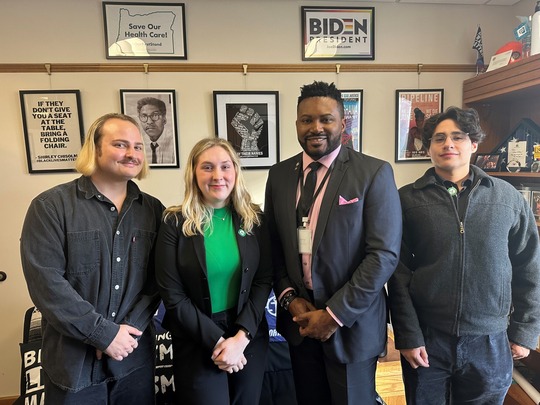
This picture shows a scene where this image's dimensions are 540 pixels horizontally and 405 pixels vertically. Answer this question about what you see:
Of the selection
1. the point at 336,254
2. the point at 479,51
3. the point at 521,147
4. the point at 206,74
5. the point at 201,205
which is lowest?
the point at 336,254

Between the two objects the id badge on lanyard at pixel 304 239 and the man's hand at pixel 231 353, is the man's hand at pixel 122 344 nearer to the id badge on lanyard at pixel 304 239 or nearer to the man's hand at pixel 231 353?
the man's hand at pixel 231 353

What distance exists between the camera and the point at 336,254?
1.25 meters

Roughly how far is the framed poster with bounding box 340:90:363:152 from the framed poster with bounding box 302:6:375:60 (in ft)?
0.85

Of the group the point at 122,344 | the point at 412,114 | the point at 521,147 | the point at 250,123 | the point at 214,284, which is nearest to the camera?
the point at 122,344

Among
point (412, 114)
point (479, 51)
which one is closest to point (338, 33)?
point (412, 114)

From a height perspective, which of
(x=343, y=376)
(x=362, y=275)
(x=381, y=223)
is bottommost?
(x=343, y=376)

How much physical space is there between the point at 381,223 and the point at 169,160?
1.63 m

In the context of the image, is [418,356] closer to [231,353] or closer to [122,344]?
[231,353]

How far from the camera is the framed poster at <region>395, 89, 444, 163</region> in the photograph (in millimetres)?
2498

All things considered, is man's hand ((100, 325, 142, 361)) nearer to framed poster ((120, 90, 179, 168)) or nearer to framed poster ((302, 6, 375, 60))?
framed poster ((120, 90, 179, 168))

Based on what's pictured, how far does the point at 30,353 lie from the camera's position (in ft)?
6.03

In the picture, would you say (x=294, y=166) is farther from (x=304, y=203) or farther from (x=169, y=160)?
(x=169, y=160)

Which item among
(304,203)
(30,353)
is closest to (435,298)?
(304,203)

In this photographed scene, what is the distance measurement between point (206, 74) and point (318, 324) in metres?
1.82
